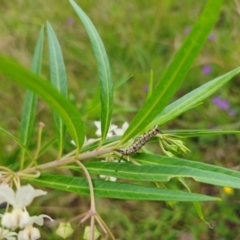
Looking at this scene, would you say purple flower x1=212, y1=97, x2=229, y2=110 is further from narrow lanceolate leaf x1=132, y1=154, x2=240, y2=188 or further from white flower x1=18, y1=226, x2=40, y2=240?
white flower x1=18, y1=226, x2=40, y2=240

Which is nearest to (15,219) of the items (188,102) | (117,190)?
(117,190)

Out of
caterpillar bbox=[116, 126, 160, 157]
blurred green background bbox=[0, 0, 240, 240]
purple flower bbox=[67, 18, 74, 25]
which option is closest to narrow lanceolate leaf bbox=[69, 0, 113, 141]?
caterpillar bbox=[116, 126, 160, 157]

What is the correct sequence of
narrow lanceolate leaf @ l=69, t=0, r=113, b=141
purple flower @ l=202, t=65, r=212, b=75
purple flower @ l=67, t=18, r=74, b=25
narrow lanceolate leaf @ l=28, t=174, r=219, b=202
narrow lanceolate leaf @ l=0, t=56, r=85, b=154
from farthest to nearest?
purple flower @ l=67, t=18, r=74, b=25, purple flower @ l=202, t=65, r=212, b=75, narrow lanceolate leaf @ l=69, t=0, r=113, b=141, narrow lanceolate leaf @ l=28, t=174, r=219, b=202, narrow lanceolate leaf @ l=0, t=56, r=85, b=154

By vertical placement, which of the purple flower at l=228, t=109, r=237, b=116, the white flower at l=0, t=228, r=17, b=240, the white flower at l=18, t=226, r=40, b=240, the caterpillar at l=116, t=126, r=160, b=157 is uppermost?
the purple flower at l=228, t=109, r=237, b=116

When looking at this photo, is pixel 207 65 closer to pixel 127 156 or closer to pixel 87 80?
pixel 87 80

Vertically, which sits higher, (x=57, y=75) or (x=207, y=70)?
(x=207, y=70)

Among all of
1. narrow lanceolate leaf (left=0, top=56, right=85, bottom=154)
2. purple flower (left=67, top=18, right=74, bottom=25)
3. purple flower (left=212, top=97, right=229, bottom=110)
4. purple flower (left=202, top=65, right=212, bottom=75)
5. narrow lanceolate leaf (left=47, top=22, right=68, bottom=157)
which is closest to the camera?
narrow lanceolate leaf (left=0, top=56, right=85, bottom=154)

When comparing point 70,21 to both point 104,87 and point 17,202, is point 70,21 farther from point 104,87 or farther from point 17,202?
point 17,202
